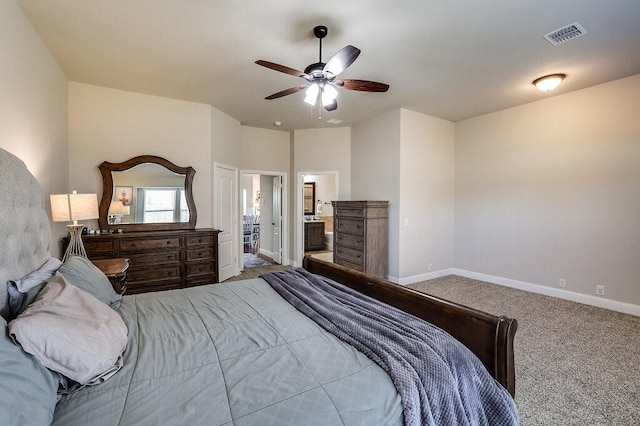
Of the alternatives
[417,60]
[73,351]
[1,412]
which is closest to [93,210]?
[73,351]

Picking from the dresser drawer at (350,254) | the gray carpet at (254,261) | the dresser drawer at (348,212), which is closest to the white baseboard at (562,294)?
the dresser drawer at (350,254)

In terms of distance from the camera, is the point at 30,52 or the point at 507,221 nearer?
the point at 30,52

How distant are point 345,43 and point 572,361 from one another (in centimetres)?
360

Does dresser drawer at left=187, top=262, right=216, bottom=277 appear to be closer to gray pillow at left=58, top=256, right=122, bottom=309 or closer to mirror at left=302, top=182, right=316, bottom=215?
gray pillow at left=58, top=256, right=122, bottom=309

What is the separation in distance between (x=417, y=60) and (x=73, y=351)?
373 cm

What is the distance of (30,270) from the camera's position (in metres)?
1.61

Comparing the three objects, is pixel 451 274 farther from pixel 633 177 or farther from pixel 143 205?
pixel 143 205

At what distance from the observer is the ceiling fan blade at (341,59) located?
2211 mm

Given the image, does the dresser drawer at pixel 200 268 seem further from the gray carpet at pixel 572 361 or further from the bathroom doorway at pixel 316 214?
the gray carpet at pixel 572 361

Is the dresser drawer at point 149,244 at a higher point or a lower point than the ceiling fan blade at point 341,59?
lower

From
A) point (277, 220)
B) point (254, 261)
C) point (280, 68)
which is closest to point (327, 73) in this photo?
point (280, 68)

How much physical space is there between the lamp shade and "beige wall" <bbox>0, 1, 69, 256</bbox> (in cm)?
35

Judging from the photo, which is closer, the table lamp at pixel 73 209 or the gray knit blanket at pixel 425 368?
the gray knit blanket at pixel 425 368

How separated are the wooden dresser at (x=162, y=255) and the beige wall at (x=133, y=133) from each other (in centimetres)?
60
